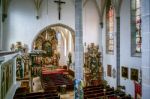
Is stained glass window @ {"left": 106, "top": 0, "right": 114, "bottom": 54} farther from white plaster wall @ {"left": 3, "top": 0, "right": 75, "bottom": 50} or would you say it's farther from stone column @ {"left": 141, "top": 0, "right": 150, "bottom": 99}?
stone column @ {"left": 141, "top": 0, "right": 150, "bottom": 99}

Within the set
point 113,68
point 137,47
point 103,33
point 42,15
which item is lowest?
point 113,68

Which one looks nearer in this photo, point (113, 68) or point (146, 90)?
point (146, 90)

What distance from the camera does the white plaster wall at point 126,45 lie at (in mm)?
15797

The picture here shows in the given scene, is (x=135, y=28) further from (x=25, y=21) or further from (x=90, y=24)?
(x=25, y=21)

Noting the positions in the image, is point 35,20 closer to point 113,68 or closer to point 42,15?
point 42,15

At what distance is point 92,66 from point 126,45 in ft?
14.3

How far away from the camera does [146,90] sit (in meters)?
5.45

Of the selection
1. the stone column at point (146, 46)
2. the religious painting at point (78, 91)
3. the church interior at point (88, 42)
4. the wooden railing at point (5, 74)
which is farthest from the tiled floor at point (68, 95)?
the stone column at point (146, 46)

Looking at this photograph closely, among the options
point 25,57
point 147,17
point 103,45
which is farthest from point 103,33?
point 147,17

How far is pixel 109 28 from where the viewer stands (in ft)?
64.8

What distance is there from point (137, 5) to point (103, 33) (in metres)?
5.73

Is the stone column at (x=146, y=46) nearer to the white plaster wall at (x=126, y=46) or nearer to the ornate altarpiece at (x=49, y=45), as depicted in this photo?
the white plaster wall at (x=126, y=46)

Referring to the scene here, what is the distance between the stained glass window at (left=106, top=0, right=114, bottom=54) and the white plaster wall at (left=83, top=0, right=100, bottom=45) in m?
1.42

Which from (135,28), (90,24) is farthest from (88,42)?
(135,28)
